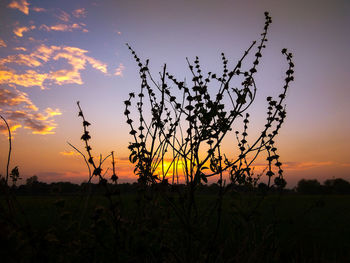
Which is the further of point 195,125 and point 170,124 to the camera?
point 170,124

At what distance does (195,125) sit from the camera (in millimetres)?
3080

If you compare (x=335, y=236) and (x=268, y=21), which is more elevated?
(x=268, y=21)

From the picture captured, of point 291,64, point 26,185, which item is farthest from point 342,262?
point 26,185

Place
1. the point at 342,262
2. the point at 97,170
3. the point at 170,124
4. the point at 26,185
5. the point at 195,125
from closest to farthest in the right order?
the point at 97,170
the point at 26,185
the point at 195,125
the point at 170,124
the point at 342,262

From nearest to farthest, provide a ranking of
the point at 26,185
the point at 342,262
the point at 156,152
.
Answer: the point at 26,185, the point at 156,152, the point at 342,262

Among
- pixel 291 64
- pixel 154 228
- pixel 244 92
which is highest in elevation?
pixel 291 64

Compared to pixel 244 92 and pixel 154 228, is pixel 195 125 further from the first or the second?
pixel 154 228

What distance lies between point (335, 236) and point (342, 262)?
8.62 feet

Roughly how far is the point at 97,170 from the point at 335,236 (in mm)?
7112

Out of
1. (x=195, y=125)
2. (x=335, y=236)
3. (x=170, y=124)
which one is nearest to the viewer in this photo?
(x=195, y=125)

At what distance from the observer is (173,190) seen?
277 cm

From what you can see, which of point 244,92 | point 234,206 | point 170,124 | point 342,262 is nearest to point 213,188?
point 234,206

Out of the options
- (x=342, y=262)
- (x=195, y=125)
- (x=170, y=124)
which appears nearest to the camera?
(x=195, y=125)

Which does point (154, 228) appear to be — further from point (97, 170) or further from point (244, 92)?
point (244, 92)
